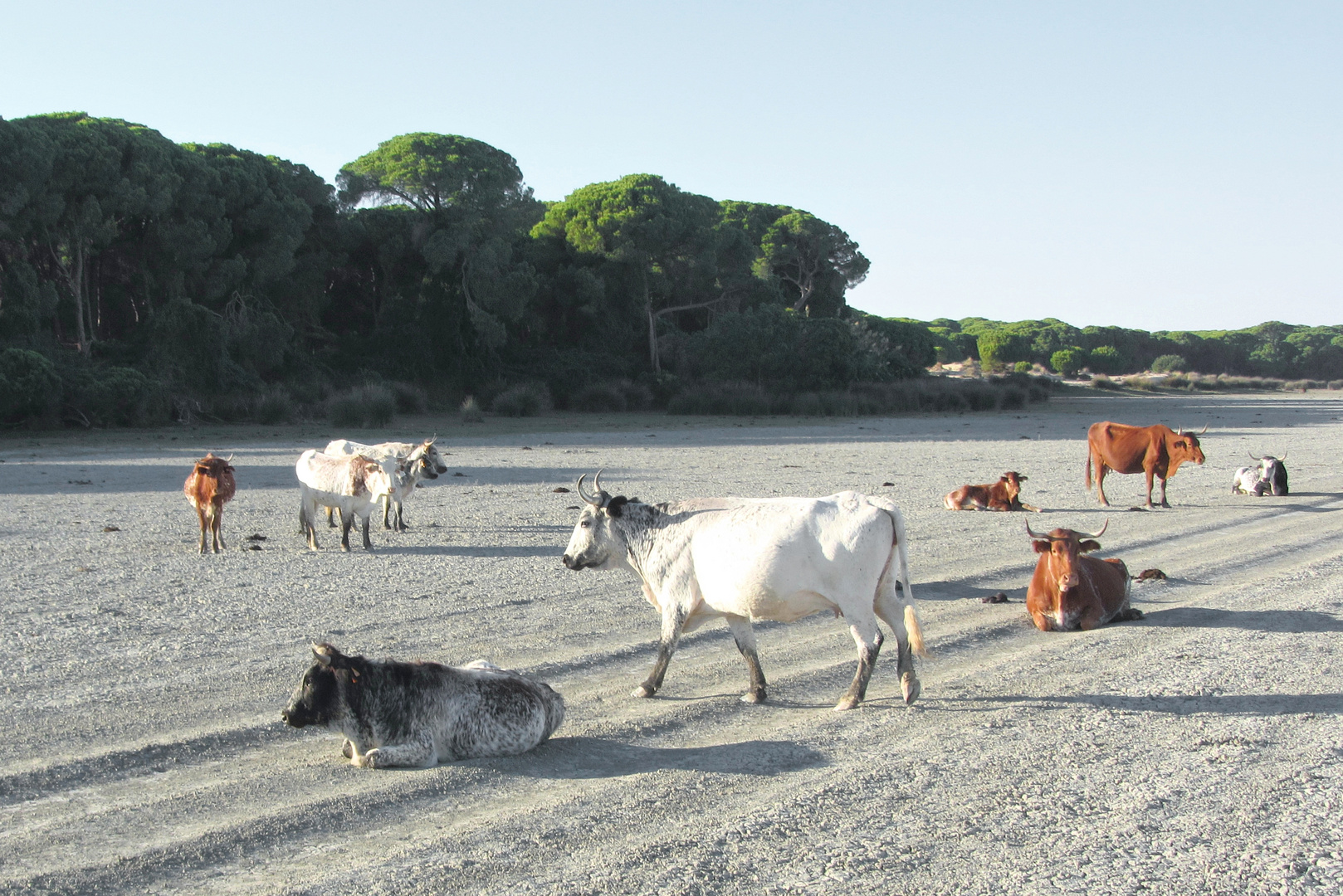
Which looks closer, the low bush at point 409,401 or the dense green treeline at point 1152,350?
the low bush at point 409,401

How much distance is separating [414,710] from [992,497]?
12.4 metres

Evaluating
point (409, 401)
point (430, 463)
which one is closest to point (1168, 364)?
point (409, 401)

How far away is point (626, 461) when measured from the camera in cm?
2438

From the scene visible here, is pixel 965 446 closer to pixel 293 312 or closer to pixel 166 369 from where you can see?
pixel 166 369

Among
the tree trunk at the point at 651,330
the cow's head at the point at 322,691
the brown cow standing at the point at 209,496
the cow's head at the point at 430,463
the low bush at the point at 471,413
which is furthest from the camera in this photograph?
the tree trunk at the point at 651,330

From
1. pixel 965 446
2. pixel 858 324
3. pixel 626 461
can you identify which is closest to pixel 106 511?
pixel 626 461

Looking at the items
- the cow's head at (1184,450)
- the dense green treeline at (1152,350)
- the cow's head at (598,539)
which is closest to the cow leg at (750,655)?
the cow's head at (598,539)

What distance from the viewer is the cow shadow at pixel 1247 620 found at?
8.58 meters

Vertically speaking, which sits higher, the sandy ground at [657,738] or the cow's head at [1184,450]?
the cow's head at [1184,450]

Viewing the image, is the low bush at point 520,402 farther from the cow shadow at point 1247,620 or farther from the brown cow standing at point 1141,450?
the cow shadow at point 1247,620

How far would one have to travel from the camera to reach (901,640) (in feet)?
21.9

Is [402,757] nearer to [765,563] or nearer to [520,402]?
[765,563]

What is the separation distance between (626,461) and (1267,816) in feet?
65.4

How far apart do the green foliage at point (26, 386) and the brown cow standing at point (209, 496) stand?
21062 mm
